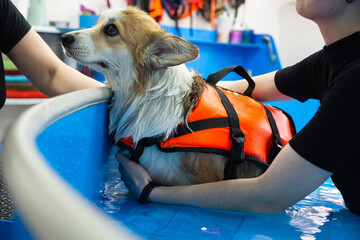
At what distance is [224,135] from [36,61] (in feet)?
2.35

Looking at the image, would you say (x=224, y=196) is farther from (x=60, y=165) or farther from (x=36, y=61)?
(x=36, y=61)

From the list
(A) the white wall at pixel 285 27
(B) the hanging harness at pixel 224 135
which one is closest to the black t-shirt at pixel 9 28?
(B) the hanging harness at pixel 224 135

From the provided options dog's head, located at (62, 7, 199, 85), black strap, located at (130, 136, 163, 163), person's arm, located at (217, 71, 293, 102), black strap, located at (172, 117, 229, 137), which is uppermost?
dog's head, located at (62, 7, 199, 85)

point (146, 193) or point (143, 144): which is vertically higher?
point (143, 144)

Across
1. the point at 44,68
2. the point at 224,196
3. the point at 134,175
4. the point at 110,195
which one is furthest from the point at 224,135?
the point at 44,68

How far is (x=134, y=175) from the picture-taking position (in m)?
1.05

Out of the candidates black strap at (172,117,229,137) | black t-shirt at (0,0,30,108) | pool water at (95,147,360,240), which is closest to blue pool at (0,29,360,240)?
pool water at (95,147,360,240)

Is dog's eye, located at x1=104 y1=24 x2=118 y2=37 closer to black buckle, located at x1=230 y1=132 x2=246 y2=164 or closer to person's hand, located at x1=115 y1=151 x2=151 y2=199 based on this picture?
person's hand, located at x1=115 y1=151 x2=151 y2=199

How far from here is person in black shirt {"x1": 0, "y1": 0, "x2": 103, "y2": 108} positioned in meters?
1.23

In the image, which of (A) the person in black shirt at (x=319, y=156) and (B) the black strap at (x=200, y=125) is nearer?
(A) the person in black shirt at (x=319, y=156)

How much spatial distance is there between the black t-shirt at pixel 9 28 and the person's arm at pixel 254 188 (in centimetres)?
46

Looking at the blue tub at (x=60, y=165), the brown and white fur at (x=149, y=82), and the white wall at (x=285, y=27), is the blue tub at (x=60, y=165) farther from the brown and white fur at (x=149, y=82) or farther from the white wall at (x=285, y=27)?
the white wall at (x=285, y=27)

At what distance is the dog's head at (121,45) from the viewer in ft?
3.68

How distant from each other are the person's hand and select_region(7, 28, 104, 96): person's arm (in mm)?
349
